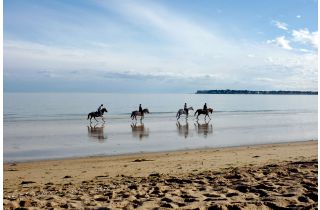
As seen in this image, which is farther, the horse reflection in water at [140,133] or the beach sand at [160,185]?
the horse reflection in water at [140,133]

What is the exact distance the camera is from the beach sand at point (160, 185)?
6.39m

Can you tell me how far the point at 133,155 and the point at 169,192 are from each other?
23.5 ft

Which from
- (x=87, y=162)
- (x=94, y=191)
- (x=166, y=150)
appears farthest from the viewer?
(x=166, y=150)

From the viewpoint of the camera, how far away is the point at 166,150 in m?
15.7

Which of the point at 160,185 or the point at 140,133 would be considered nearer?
the point at 160,185

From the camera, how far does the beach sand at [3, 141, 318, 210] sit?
21.0ft

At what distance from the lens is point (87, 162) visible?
12.5 meters

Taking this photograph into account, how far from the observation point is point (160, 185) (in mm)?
7871

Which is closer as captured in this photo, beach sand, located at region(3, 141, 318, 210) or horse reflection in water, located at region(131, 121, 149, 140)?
beach sand, located at region(3, 141, 318, 210)

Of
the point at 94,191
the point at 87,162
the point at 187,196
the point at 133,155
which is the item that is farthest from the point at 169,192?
the point at 133,155

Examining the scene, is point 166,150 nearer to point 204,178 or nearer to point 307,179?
point 204,178

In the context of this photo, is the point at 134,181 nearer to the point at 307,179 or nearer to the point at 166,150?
the point at 307,179

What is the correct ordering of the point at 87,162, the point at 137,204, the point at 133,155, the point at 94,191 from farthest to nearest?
1. the point at 133,155
2. the point at 87,162
3. the point at 94,191
4. the point at 137,204

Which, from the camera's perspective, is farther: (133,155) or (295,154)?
(133,155)
